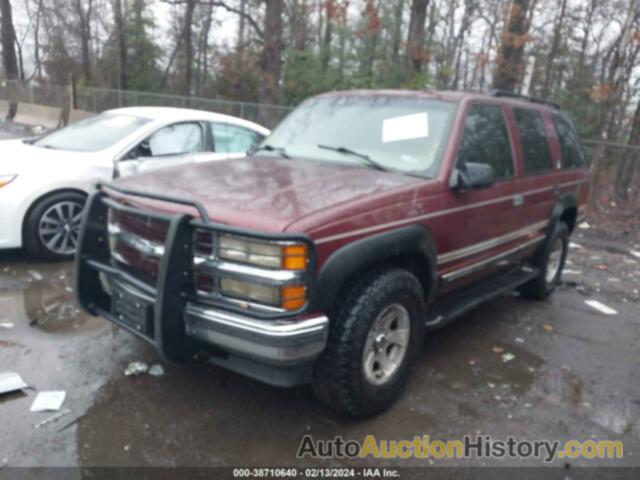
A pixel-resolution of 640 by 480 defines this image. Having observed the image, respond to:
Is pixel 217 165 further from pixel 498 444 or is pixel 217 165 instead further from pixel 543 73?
pixel 543 73

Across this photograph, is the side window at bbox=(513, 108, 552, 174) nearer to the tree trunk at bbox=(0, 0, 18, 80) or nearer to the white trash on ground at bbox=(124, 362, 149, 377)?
the white trash on ground at bbox=(124, 362, 149, 377)

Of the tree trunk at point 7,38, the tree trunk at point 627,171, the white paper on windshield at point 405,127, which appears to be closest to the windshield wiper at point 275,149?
the white paper on windshield at point 405,127

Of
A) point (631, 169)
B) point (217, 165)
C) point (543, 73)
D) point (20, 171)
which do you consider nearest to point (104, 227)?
point (217, 165)

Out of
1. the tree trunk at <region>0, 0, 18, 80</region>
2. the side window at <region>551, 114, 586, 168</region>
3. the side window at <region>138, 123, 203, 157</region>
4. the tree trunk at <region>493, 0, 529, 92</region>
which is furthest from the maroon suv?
the tree trunk at <region>0, 0, 18, 80</region>

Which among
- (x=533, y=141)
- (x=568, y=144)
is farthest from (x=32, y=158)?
(x=568, y=144)

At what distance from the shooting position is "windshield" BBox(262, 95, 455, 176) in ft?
13.0

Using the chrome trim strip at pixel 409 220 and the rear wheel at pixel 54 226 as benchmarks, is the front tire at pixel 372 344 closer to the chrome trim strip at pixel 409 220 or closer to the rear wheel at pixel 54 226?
the chrome trim strip at pixel 409 220

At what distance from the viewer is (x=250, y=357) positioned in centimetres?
291

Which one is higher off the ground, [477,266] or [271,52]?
[271,52]

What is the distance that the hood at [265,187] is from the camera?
2977mm

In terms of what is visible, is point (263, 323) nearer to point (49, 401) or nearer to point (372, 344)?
point (372, 344)

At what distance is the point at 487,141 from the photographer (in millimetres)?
4387

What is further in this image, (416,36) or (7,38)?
(7,38)

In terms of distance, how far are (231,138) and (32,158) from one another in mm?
2248
